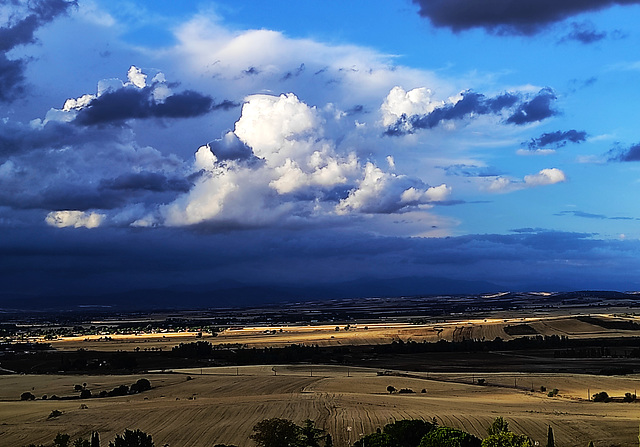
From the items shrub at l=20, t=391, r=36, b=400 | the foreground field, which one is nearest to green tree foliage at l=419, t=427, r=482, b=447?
the foreground field

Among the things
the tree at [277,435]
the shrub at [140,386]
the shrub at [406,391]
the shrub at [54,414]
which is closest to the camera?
the tree at [277,435]

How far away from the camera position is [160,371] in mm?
130750

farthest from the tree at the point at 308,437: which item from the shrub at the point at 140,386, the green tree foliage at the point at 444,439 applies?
the shrub at the point at 140,386

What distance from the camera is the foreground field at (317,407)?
221 ft

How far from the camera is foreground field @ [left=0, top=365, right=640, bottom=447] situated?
67250 mm

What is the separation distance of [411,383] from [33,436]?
54.6m

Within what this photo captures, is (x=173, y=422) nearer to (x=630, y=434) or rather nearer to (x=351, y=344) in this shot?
(x=630, y=434)

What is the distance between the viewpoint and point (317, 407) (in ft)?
261

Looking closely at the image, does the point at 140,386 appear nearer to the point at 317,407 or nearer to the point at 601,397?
the point at 317,407

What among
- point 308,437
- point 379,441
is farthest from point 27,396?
point 379,441

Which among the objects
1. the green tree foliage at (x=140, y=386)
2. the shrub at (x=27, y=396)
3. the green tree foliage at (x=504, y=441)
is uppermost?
the green tree foliage at (x=504, y=441)

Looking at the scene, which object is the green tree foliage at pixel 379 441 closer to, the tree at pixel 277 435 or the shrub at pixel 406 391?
the tree at pixel 277 435

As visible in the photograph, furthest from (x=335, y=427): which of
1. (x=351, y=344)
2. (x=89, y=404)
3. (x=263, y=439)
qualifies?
(x=351, y=344)

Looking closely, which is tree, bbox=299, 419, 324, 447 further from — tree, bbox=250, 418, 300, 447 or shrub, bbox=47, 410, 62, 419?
shrub, bbox=47, 410, 62, 419
